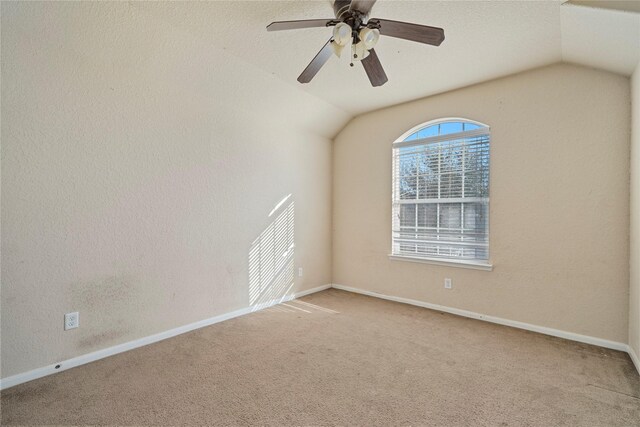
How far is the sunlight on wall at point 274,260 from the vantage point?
11.5 feet

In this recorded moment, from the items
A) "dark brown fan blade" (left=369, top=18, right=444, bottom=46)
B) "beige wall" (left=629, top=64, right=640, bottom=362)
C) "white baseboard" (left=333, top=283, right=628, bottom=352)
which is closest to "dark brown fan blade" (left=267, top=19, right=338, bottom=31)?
"dark brown fan blade" (left=369, top=18, right=444, bottom=46)

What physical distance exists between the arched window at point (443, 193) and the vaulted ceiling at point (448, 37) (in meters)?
0.64

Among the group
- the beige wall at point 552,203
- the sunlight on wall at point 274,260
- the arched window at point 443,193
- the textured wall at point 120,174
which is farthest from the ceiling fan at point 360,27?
the sunlight on wall at point 274,260

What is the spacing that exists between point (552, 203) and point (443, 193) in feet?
3.40

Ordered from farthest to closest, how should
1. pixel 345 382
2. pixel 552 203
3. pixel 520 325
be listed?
1. pixel 520 325
2. pixel 552 203
3. pixel 345 382

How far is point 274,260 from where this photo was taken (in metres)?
3.75

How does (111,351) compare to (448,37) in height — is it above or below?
below

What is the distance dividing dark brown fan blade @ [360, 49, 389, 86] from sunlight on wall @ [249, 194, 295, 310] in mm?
2048

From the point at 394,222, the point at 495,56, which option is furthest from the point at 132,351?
the point at 495,56

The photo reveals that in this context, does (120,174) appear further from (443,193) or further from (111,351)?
(443,193)

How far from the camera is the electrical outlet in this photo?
2184 millimetres

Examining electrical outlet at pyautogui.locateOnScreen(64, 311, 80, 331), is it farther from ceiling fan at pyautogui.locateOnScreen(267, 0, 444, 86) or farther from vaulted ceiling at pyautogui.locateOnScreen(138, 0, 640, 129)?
ceiling fan at pyautogui.locateOnScreen(267, 0, 444, 86)

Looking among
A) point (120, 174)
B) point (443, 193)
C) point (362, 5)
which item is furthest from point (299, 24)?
point (443, 193)

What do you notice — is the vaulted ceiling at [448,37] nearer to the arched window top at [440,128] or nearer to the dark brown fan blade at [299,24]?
the dark brown fan blade at [299,24]
